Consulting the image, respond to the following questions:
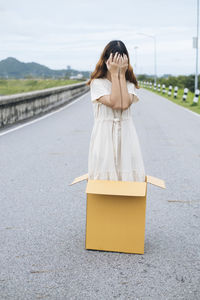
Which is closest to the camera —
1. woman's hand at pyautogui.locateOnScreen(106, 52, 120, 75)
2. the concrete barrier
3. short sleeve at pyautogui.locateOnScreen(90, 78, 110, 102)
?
woman's hand at pyautogui.locateOnScreen(106, 52, 120, 75)

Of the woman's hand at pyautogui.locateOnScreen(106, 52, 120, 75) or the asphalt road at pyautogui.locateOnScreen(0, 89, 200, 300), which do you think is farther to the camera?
the woman's hand at pyautogui.locateOnScreen(106, 52, 120, 75)

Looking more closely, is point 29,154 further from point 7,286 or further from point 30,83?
point 30,83

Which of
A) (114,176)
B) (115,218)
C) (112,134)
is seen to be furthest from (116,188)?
(112,134)

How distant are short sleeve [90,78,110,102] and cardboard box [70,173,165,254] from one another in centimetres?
69

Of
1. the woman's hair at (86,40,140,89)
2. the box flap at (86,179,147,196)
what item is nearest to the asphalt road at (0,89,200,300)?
the box flap at (86,179,147,196)

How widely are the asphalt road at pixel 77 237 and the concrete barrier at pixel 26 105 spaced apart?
476 cm

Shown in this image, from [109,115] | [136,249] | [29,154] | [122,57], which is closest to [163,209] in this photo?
[136,249]

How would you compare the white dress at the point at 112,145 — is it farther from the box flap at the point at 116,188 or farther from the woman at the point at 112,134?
the box flap at the point at 116,188

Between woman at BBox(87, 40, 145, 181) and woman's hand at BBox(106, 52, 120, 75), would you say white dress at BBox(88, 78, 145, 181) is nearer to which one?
woman at BBox(87, 40, 145, 181)

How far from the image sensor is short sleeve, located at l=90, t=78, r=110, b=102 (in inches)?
151

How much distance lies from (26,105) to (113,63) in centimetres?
1244

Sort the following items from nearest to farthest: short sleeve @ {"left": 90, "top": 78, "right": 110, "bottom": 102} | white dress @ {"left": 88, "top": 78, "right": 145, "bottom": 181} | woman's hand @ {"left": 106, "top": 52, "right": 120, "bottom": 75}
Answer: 1. woman's hand @ {"left": 106, "top": 52, "right": 120, "bottom": 75}
2. short sleeve @ {"left": 90, "top": 78, "right": 110, "bottom": 102}
3. white dress @ {"left": 88, "top": 78, "right": 145, "bottom": 181}

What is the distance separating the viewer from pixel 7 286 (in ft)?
10.9

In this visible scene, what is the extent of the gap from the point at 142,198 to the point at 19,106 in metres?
11.7
